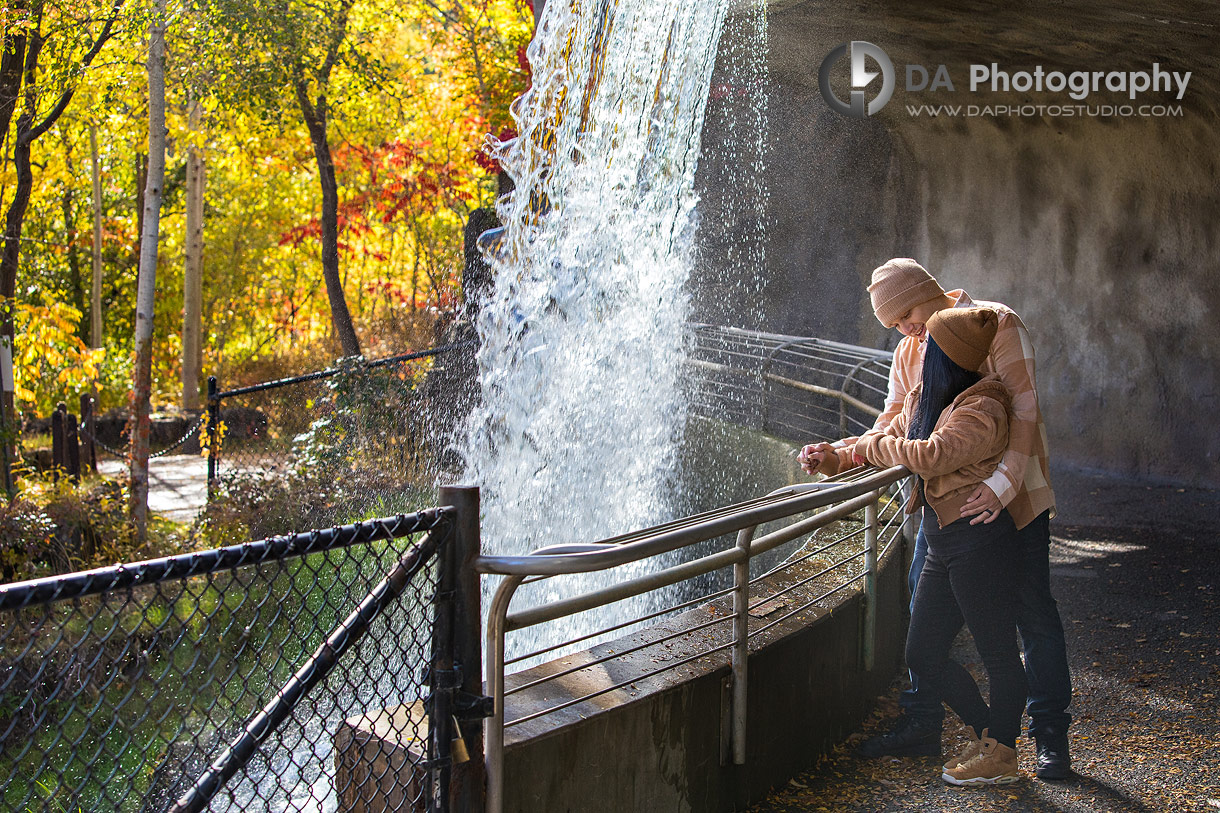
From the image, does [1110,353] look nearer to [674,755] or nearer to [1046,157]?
[1046,157]

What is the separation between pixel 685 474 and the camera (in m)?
8.95

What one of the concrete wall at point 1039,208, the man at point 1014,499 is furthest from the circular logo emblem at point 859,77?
the man at point 1014,499

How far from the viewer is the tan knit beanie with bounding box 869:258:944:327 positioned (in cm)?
312

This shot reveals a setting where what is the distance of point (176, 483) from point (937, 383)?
11.0 m

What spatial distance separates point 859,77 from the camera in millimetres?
10242

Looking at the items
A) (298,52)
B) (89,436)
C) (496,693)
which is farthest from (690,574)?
(89,436)

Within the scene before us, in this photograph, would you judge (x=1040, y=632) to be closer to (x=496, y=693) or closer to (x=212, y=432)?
(x=496, y=693)

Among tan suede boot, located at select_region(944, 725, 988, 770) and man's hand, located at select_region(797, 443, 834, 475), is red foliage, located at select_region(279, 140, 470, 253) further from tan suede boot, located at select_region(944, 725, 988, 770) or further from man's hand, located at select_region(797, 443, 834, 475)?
tan suede boot, located at select_region(944, 725, 988, 770)

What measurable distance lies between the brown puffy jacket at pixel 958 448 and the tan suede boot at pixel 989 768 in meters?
0.74

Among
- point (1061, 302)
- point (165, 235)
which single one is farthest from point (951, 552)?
point (165, 235)

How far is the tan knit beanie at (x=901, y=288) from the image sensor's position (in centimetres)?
312

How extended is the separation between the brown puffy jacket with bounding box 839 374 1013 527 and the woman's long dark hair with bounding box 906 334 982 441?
3 centimetres

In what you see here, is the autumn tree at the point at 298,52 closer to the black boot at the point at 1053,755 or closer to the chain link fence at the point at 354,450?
the chain link fence at the point at 354,450

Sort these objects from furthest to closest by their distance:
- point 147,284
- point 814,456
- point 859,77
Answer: point 859,77 < point 147,284 < point 814,456
